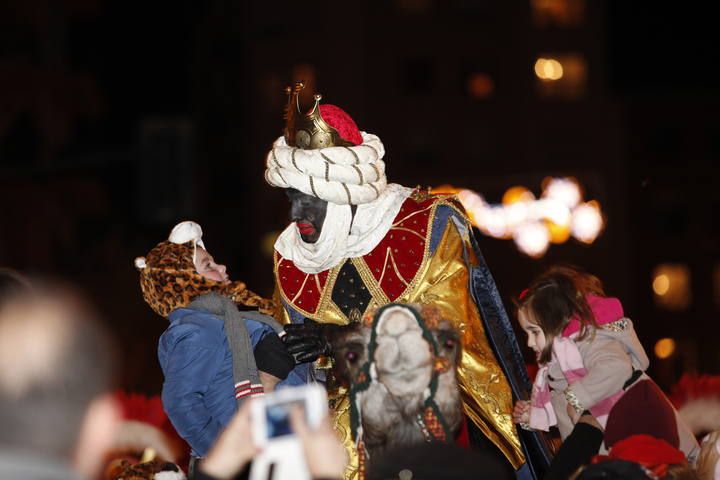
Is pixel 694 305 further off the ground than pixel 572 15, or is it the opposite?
pixel 572 15

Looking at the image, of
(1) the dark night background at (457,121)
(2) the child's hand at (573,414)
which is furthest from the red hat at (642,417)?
(1) the dark night background at (457,121)

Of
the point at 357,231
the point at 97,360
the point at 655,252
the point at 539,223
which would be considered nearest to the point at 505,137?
the point at 655,252

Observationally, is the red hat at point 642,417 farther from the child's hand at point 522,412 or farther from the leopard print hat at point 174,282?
the leopard print hat at point 174,282

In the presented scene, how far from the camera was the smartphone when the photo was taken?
393cm

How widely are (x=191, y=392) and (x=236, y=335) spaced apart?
1.08 feet

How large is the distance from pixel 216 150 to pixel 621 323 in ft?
90.8

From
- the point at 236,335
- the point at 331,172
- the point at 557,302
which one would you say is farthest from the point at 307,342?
the point at 557,302

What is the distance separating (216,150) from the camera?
Answer: 108 feet

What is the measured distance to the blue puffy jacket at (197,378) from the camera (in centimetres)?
537

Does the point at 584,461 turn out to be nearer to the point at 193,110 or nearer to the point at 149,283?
the point at 149,283

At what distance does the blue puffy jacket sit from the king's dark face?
0.68m

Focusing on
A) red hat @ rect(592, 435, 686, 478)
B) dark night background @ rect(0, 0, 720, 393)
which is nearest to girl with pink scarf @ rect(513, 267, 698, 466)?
red hat @ rect(592, 435, 686, 478)

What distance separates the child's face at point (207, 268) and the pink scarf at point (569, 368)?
162 centimetres

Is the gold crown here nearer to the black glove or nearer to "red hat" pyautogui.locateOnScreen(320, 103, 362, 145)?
"red hat" pyautogui.locateOnScreen(320, 103, 362, 145)
